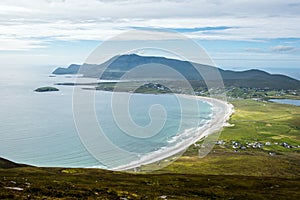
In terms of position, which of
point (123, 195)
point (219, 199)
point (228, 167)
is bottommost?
point (228, 167)

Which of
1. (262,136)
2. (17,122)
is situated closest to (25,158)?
(17,122)

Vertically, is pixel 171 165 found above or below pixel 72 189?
below

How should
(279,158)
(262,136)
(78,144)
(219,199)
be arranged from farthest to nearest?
(262,136) → (78,144) → (279,158) → (219,199)

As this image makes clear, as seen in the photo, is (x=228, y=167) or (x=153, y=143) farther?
(x=153, y=143)

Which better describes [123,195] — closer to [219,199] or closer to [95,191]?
[95,191]

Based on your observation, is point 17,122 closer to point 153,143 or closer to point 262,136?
point 153,143

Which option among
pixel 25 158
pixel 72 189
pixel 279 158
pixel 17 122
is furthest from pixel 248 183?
pixel 17 122

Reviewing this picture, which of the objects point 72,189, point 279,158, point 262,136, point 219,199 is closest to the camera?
point 72,189
